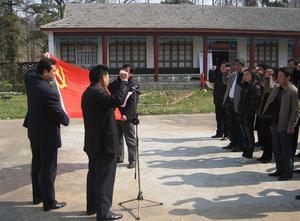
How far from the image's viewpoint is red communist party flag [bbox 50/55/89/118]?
335 inches

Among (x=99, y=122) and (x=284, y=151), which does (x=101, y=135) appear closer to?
(x=99, y=122)

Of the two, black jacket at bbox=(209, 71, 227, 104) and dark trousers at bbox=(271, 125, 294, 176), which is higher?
black jacket at bbox=(209, 71, 227, 104)

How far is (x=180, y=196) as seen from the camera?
723 centimetres

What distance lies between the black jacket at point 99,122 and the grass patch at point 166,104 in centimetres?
1270

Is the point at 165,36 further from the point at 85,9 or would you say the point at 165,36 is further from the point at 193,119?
the point at 193,119

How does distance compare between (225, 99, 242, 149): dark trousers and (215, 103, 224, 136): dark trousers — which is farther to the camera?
(215, 103, 224, 136): dark trousers

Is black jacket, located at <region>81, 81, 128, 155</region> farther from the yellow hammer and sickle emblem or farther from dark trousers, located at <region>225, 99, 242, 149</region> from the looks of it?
dark trousers, located at <region>225, 99, 242, 149</region>

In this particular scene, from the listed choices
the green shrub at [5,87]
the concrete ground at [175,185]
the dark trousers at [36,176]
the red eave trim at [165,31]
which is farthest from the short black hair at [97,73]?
the green shrub at [5,87]

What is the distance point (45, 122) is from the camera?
6.58 meters

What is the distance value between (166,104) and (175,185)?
15208mm

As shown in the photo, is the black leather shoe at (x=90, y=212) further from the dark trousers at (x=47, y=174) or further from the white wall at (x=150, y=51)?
the white wall at (x=150, y=51)

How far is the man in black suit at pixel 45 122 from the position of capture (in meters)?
6.50

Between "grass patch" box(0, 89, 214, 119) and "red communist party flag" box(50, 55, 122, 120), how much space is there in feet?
32.7

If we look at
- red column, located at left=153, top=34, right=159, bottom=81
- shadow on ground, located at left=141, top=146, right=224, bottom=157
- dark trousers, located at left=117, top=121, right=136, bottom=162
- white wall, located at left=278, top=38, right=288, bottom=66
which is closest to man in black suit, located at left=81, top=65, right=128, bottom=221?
dark trousers, located at left=117, top=121, right=136, bottom=162
